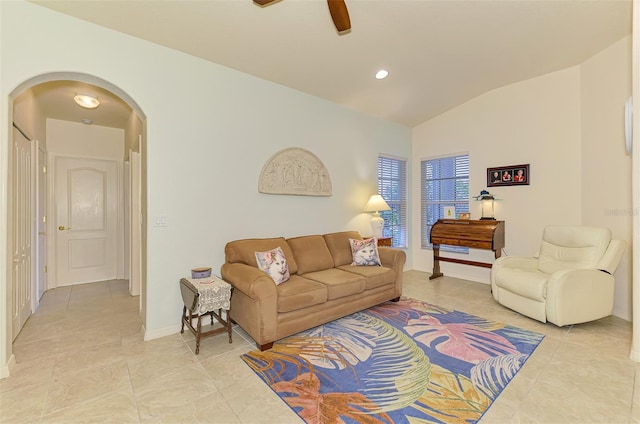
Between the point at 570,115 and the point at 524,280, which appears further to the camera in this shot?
the point at 570,115

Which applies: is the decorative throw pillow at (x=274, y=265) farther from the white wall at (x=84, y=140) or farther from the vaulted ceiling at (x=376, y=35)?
the white wall at (x=84, y=140)

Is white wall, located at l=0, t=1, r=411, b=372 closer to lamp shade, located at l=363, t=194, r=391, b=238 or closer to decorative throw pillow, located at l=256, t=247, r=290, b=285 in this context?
decorative throw pillow, located at l=256, t=247, r=290, b=285

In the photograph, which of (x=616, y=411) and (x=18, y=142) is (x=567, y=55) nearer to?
(x=616, y=411)

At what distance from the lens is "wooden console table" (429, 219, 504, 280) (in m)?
4.19

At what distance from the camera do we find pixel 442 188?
535cm

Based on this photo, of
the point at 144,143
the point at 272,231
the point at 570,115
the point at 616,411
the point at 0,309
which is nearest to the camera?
the point at 616,411

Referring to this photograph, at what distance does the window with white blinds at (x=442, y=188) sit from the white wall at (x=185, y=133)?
8.10 ft

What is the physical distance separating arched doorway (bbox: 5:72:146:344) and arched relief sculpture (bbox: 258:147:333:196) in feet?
4.37

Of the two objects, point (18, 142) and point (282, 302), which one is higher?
point (18, 142)

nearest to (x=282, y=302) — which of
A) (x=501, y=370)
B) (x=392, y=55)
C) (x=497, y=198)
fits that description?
(x=501, y=370)

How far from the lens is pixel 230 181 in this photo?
327 cm

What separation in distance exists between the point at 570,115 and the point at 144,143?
17.3ft

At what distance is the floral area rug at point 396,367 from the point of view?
1.79m

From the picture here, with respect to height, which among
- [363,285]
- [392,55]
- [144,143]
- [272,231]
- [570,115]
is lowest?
[363,285]
